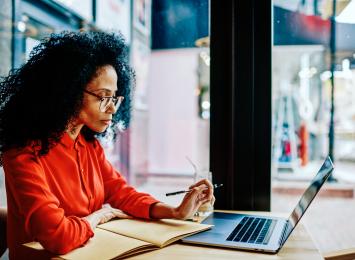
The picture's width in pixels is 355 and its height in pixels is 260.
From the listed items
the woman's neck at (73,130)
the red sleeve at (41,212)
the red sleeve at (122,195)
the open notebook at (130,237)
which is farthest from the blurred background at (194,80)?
the red sleeve at (41,212)

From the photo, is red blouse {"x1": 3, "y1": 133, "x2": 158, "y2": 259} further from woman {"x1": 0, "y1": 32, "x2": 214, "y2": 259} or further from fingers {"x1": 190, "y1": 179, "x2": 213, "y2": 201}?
fingers {"x1": 190, "y1": 179, "x2": 213, "y2": 201}

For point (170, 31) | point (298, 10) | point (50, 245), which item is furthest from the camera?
point (170, 31)

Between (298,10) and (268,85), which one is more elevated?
(298,10)

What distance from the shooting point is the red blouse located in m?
0.97

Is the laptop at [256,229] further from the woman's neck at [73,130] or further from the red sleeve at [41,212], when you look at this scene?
the woman's neck at [73,130]

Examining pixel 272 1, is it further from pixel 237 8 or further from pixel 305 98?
pixel 305 98

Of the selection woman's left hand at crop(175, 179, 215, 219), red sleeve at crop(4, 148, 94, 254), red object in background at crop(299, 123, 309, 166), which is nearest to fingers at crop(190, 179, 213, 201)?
woman's left hand at crop(175, 179, 215, 219)

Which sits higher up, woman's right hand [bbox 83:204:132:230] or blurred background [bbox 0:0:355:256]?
blurred background [bbox 0:0:355:256]

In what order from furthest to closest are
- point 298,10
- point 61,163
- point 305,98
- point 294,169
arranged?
point 305,98
point 294,169
point 298,10
point 61,163

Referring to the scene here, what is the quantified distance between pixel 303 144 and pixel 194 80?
5.74 feet

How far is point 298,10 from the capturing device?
180 cm

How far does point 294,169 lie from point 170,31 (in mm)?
2744

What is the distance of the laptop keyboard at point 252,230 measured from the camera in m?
1.06

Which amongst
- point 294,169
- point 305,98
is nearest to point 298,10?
point 294,169
